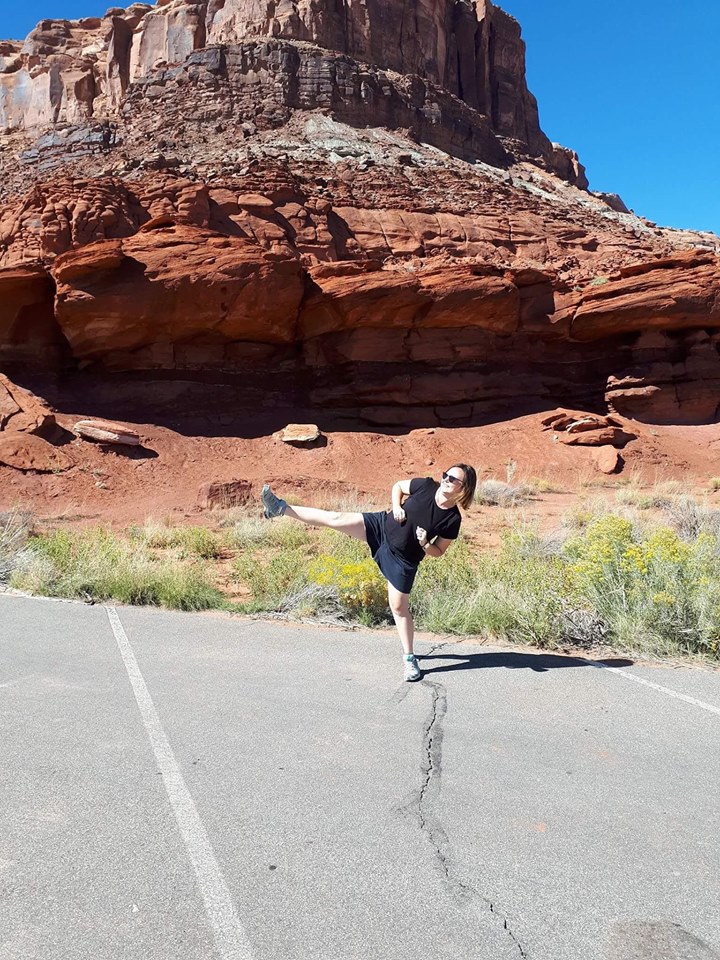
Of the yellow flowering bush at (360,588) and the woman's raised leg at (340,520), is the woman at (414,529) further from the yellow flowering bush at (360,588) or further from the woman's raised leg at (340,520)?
the yellow flowering bush at (360,588)

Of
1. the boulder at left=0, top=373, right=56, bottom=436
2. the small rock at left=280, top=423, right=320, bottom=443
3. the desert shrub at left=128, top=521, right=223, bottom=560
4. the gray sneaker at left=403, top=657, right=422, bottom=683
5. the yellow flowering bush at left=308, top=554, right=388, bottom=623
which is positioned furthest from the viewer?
the small rock at left=280, top=423, right=320, bottom=443

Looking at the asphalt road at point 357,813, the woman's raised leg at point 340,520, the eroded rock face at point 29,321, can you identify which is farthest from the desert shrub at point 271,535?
the eroded rock face at point 29,321

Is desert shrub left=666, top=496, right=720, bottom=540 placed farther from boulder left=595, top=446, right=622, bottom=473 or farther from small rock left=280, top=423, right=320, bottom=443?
small rock left=280, top=423, right=320, bottom=443

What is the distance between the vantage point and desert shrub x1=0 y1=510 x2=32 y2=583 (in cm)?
944

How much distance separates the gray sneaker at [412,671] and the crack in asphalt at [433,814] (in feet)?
1.26

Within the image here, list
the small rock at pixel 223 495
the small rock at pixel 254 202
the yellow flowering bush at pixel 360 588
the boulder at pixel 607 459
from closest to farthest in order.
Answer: the yellow flowering bush at pixel 360 588 < the small rock at pixel 223 495 < the boulder at pixel 607 459 < the small rock at pixel 254 202

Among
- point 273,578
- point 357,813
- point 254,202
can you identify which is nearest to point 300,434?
point 254,202

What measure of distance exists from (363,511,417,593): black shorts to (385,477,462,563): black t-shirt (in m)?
0.05

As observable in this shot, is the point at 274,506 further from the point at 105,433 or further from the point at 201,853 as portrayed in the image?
the point at 105,433

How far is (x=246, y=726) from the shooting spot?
12.8 feet

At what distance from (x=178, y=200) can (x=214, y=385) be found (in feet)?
22.3

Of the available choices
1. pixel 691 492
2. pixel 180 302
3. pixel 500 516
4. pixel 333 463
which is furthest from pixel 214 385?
pixel 691 492

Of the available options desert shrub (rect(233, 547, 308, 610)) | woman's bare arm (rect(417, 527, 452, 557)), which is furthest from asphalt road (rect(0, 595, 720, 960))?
desert shrub (rect(233, 547, 308, 610))

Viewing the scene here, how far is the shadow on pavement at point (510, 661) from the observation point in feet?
16.9
